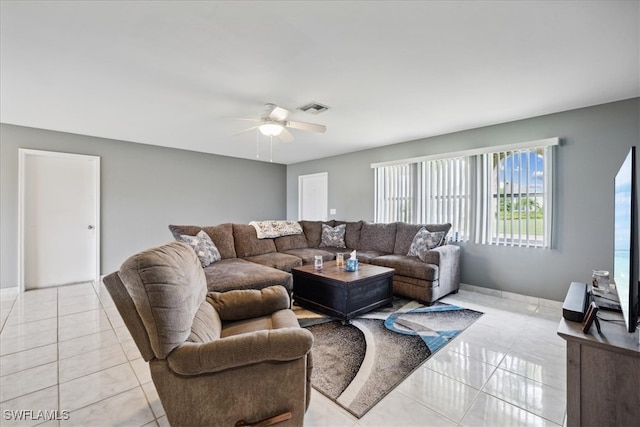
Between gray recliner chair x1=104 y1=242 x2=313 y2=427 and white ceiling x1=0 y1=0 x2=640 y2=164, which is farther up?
white ceiling x1=0 y1=0 x2=640 y2=164

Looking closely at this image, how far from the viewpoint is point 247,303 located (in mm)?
1984

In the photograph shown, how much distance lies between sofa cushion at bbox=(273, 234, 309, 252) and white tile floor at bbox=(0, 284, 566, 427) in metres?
2.41

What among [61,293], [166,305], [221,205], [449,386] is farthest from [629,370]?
[221,205]

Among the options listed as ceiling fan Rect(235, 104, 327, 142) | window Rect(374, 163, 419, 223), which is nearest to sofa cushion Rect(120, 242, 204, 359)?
ceiling fan Rect(235, 104, 327, 142)

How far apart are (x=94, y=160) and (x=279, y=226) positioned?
10.2 ft

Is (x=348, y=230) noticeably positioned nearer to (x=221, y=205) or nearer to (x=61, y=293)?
(x=221, y=205)

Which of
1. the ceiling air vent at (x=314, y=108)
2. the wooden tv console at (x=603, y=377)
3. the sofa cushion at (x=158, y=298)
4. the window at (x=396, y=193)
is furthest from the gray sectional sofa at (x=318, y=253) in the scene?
the wooden tv console at (x=603, y=377)

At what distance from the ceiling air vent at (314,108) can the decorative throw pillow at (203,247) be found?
2054mm

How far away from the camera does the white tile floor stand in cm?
163

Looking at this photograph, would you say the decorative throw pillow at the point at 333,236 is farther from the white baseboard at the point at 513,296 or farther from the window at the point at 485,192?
the white baseboard at the point at 513,296

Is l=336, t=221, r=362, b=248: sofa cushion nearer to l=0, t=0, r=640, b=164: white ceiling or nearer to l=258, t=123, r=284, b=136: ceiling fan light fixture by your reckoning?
l=0, t=0, r=640, b=164: white ceiling

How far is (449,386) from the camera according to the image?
75.3 inches

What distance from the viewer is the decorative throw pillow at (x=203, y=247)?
353cm

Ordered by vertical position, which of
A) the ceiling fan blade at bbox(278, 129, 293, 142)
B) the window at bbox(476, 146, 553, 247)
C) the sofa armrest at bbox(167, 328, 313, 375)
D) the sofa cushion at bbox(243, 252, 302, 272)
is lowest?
the sofa cushion at bbox(243, 252, 302, 272)
